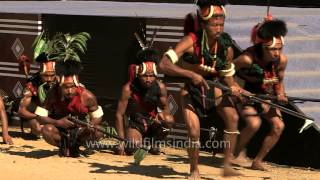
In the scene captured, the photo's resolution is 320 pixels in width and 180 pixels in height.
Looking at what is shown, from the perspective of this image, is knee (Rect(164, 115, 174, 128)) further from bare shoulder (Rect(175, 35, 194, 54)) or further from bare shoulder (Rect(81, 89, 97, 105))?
bare shoulder (Rect(175, 35, 194, 54))

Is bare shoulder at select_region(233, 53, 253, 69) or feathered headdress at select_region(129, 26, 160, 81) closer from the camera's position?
bare shoulder at select_region(233, 53, 253, 69)

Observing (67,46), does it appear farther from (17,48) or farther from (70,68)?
(70,68)

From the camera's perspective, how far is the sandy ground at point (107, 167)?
9.36 m

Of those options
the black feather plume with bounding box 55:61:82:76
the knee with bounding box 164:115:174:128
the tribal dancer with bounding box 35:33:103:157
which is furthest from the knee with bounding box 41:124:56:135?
the knee with bounding box 164:115:174:128

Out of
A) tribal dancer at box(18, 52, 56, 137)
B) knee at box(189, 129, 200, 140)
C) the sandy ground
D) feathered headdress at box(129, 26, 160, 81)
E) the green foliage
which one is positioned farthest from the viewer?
the green foliage

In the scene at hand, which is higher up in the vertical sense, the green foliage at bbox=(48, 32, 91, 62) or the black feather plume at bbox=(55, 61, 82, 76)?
the green foliage at bbox=(48, 32, 91, 62)

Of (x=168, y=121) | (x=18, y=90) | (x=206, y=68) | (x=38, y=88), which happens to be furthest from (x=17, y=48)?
(x=206, y=68)

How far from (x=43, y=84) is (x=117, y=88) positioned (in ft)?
4.24

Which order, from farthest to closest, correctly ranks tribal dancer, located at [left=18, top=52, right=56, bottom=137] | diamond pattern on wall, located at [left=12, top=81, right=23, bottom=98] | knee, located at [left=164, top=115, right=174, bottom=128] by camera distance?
diamond pattern on wall, located at [left=12, top=81, right=23, bottom=98] → tribal dancer, located at [left=18, top=52, right=56, bottom=137] → knee, located at [left=164, top=115, right=174, bottom=128]

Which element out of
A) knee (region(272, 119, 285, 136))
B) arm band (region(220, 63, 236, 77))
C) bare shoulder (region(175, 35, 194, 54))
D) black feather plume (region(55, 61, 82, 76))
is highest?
bare shoulder (region(175, 35, 194, 54))

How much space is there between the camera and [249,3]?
60.7 ft

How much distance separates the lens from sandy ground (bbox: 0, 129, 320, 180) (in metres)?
9.36

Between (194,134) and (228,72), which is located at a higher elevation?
(228,72)

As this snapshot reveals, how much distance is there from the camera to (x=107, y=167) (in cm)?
994
